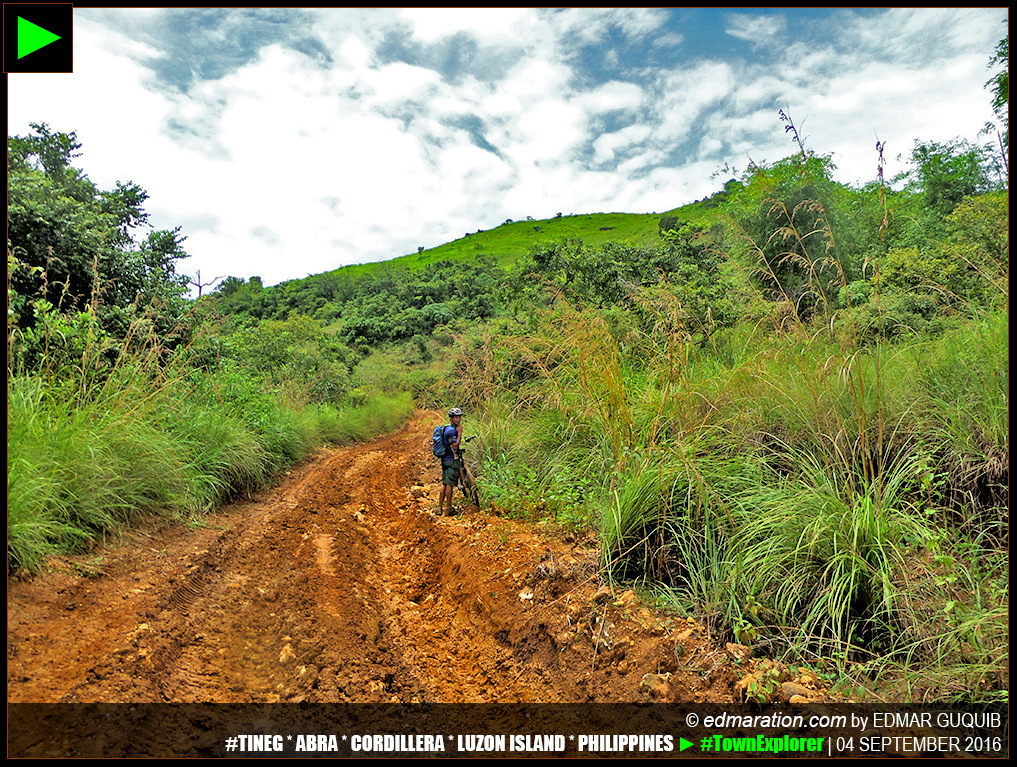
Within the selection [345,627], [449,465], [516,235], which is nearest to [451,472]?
[449,465]

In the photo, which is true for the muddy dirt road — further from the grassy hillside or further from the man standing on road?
the grassy hillside

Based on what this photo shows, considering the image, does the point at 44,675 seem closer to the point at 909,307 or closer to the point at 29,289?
the point at 29,289

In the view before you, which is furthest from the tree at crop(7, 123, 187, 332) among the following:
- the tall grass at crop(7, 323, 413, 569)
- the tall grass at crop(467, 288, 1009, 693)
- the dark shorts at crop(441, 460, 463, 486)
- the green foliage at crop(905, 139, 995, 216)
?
the green foliage at crop(905, 139, 995, 216)

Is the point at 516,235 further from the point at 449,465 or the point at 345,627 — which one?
the point at 345,627

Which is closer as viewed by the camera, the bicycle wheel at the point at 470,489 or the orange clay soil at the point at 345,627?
the orange clay soil at the point at 345,627

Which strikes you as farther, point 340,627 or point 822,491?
point 340,627

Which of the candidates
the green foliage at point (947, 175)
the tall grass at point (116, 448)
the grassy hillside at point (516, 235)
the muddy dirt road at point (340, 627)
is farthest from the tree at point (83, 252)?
the grassy hillside at point (516, 235)

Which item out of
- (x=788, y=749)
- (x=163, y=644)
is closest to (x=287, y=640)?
(x=163, y=644)

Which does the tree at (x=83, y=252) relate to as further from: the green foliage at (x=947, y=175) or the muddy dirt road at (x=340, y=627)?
the green foliage at (x=947, y=175)

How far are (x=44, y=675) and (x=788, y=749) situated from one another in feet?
12.3

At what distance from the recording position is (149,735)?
237 centimetres

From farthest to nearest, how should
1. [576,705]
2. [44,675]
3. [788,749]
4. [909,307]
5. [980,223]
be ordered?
[980,223] < [909,307] < [576,705] < [44,675] < [788,749]

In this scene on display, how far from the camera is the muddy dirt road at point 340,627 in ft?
9.32

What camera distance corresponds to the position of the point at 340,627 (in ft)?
12.0
